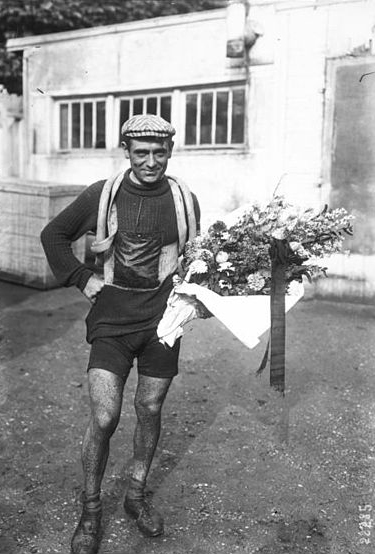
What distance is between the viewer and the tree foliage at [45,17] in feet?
44.8

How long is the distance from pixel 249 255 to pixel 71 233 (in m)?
0.88

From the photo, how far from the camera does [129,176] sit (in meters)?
3.41

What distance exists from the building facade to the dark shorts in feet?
18.7

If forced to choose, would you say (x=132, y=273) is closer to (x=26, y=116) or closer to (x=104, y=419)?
(x=104, y=419)

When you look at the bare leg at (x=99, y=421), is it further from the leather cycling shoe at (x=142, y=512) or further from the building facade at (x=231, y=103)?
the building facade at (x=231, y=103)

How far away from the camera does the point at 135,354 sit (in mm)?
3410

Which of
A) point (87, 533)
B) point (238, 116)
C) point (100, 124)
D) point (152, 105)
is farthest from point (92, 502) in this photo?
point (100, 124)

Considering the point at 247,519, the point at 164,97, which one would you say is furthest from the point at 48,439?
the point at 164,97

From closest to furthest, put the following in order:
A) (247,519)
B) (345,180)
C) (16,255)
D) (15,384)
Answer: (247,519) < (15,384) < (345,180) < (16,255)

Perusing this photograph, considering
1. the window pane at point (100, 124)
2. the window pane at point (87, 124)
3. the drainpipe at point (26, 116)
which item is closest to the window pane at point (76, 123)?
the window pane at point (87, 124)

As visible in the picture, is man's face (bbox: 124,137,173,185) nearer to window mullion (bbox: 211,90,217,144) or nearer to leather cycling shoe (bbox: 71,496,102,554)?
leather cycling shoe (bbox: 71,496,102,554)

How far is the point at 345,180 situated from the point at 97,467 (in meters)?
6.28

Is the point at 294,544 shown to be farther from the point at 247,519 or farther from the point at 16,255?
the point at 16,255

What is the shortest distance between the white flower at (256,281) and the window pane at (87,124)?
871 cm
